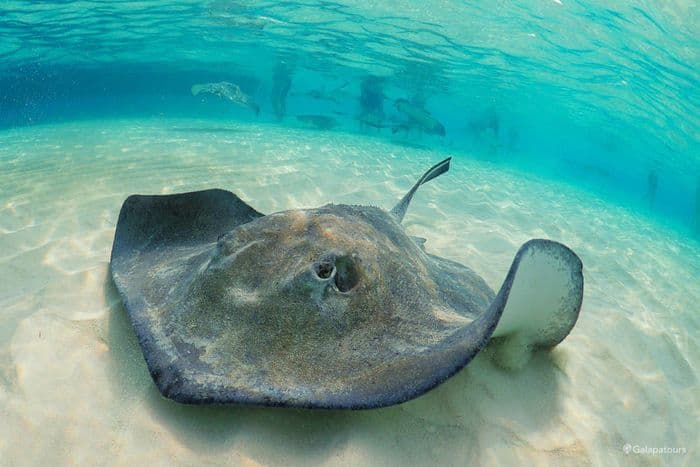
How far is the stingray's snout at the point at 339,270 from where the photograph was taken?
2.23 metres

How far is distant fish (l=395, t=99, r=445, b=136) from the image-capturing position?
25.5 metres

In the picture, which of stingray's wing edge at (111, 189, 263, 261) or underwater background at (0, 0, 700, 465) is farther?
stingray's wing edge at (111, 189, 263, 261)

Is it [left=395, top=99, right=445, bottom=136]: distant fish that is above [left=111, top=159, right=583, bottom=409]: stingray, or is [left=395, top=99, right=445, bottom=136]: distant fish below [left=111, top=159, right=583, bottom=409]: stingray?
below

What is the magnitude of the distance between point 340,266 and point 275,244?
50 centimetres

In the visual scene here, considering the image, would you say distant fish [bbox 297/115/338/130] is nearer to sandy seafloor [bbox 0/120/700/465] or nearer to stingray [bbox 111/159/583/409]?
sandy seafloor [bbox 0/120/700/465]

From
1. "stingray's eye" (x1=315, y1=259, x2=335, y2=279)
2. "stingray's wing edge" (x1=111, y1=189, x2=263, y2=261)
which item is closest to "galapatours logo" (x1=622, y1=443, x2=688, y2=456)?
"stingray's eye" (x1=315, y1=259, x2=335, y2=279)

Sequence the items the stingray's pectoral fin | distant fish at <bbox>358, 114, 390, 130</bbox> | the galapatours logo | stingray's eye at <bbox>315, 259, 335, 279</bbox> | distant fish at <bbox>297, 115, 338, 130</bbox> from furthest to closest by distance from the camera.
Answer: distant fish at <bbox>297, 115, 338, 130</bbox>, distant fish at <bbox>358, 114, 390, 130</bbox>, the galapatours logo, stingray's eye at <bbox>315, 259, 335, 279</bbox>, the stingray's pectoral fin

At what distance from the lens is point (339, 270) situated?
7.54 feet

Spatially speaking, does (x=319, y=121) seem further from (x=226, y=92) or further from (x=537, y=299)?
(x=537, y=299)

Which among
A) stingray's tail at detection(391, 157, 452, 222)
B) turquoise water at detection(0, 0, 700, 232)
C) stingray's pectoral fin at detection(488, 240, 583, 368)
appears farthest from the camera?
turquoise water at detection(0, 0, 700, 232)

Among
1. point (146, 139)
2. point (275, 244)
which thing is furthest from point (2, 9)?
point (275, 244)

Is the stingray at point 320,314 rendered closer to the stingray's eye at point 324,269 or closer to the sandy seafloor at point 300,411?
the stingray's eye at point 324,269

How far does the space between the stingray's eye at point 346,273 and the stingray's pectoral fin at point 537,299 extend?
839mm

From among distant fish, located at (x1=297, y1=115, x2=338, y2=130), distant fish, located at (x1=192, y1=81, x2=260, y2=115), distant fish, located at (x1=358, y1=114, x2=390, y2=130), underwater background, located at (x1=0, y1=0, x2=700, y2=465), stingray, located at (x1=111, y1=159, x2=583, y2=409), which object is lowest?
distant fish, located at (x1=297, y1=115, x2=338, y2=130)
